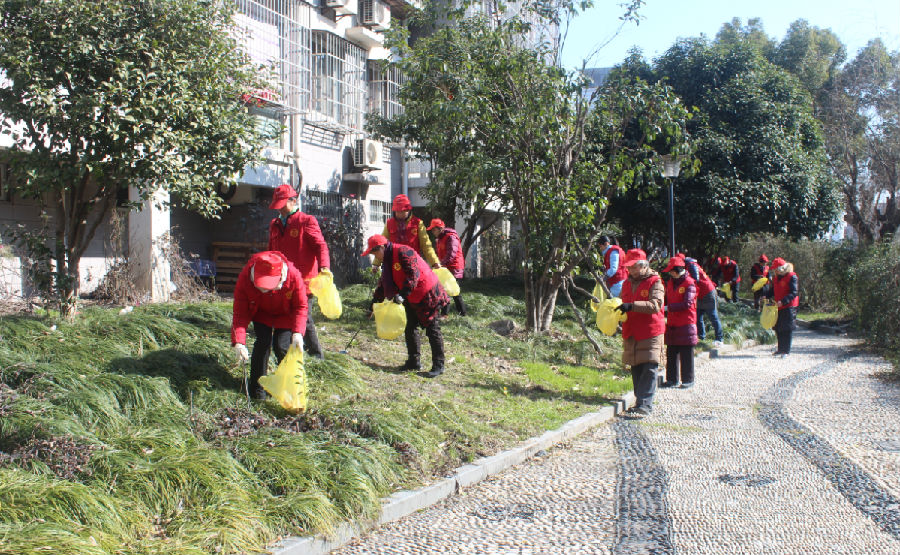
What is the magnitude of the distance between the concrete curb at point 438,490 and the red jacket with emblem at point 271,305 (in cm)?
171

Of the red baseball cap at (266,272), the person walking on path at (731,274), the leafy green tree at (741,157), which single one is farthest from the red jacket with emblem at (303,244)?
the person walking on path at (731,274)

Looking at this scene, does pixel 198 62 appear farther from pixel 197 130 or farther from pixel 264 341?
pixel 264 341

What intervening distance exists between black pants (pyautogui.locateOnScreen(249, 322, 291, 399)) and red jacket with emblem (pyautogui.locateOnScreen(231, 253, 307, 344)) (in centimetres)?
6

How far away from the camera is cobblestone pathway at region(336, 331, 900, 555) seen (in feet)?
14.6

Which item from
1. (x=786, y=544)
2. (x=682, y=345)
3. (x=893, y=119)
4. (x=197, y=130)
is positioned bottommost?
(x=786, y=544)

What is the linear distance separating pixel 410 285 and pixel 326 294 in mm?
855

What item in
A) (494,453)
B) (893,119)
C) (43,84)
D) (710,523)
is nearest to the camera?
(710,523)

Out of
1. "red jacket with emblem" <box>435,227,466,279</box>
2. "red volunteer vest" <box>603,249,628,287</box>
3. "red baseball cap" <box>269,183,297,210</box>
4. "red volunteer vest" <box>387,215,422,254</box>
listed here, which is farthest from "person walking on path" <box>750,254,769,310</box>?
"red baseball cap" <box>269,183,297,210</box>

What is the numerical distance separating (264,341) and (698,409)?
4973 millimetres

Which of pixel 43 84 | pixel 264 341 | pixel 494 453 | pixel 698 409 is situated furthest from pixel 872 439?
pixel 43 84

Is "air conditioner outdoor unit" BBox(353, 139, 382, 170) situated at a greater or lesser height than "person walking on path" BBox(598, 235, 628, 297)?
greater

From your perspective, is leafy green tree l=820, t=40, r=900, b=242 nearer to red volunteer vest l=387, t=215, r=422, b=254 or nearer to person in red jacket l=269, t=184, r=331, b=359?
red volunteer vest l=387, t=215, r=422, b=254

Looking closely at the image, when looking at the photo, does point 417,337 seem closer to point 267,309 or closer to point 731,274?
point 267,309

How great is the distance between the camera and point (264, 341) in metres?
6.34
